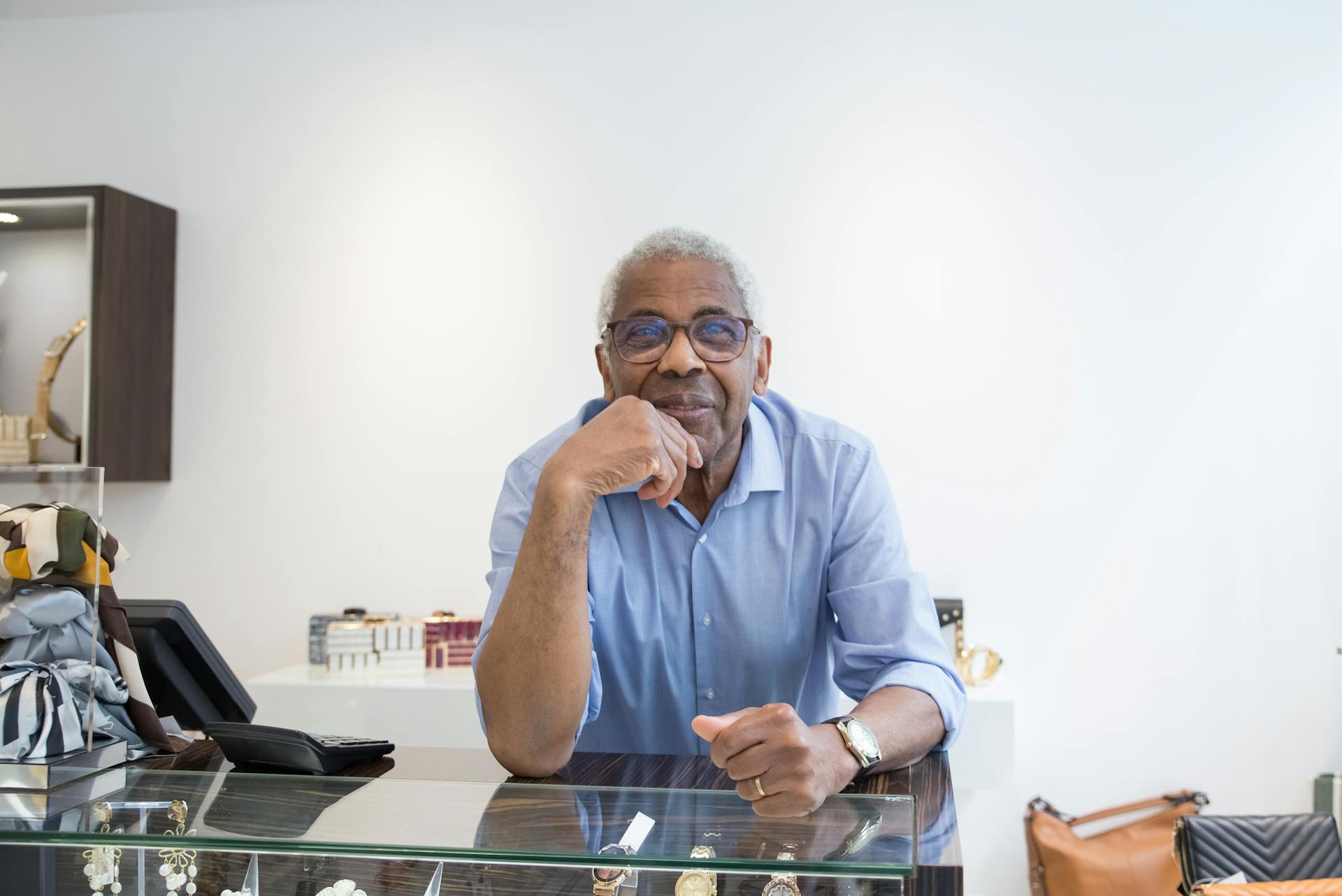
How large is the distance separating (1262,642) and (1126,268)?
1272 mm

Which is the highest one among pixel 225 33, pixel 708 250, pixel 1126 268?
pixel 225 33

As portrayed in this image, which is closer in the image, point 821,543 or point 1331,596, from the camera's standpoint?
point 821,543

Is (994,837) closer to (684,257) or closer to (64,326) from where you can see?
(684,257)

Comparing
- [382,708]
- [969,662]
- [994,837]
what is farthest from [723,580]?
[994,837]

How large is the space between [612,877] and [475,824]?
12 cm

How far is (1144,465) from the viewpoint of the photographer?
11.1 ft

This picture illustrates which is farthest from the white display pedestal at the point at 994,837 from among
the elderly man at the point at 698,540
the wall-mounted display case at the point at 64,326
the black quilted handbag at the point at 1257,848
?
the wall-mounted display case at the point at 64,326

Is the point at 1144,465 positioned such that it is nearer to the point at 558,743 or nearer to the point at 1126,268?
the point at 1126,268

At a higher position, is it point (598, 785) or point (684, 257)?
point (684, 257)

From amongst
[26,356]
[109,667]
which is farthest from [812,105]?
[109,667]

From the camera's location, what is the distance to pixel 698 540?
1.74 m

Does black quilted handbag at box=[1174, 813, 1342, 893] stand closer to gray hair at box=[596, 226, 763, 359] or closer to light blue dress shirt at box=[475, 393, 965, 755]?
light blue dress shirt at box=[475, 393, 965, 755]

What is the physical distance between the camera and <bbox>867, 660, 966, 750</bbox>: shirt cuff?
1422 millimetres

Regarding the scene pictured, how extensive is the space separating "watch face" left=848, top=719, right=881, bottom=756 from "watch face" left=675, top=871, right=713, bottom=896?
472 millimetres
